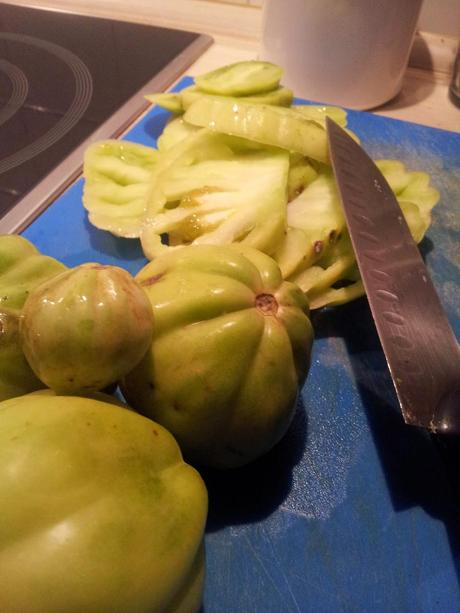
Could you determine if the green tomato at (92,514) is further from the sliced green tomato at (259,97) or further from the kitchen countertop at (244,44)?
the kitchen countertop at (244,44)

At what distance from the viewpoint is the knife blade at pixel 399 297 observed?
2.17 ft

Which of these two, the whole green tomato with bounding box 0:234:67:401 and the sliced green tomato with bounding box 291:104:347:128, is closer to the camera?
the whole green tomato with bounding box 0:234:67:401

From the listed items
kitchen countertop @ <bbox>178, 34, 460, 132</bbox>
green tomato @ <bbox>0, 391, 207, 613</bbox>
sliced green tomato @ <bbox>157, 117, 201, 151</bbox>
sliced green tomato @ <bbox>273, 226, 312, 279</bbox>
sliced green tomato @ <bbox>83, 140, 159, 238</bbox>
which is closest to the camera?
green tomato @ <bbox>0, 391, 207, 613</bbox>

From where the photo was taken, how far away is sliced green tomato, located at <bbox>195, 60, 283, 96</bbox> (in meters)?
1.09

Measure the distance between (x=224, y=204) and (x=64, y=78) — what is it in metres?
0.70

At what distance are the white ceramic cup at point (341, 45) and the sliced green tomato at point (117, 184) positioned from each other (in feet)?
1.44

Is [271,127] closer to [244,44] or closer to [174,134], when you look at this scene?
[174,134]

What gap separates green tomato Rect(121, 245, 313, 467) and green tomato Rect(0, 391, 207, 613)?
0.07 m

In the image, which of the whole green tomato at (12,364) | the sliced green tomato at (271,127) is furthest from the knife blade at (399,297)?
the whole green tomato at (12,364)

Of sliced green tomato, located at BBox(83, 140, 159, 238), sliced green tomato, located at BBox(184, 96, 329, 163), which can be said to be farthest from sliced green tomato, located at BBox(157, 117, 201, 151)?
sliced green tomato, located at BBox(184, 96, 329, 163)

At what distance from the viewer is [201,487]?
1.61 ft

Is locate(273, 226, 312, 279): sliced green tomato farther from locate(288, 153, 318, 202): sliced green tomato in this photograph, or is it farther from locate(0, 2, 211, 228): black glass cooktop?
locate(0, 2, 211, 228): black glass cooktop

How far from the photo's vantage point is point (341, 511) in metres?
0.66

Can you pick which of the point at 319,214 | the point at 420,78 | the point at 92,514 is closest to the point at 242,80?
the point at 319,214
